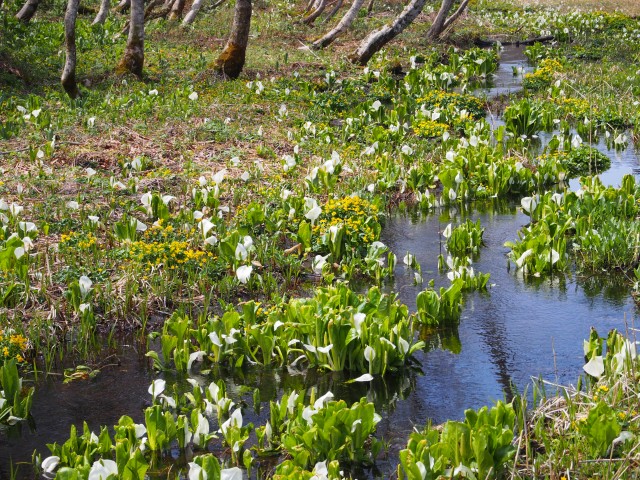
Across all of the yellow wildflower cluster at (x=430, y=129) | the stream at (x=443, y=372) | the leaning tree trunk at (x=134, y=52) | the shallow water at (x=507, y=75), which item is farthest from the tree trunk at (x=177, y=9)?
the stream at (x=443, y=372)

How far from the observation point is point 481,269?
7.60m

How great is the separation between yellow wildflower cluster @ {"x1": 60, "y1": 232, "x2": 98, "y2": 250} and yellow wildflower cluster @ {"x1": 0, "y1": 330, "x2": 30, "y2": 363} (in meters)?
1.51

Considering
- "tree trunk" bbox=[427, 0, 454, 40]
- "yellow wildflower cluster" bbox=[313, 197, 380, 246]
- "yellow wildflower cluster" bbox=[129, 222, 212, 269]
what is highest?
"tree trunk" bbox=[427, 0, 454, 40]

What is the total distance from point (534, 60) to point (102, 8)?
36.0 feet

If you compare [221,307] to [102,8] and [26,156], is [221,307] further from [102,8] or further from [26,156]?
[102,8]

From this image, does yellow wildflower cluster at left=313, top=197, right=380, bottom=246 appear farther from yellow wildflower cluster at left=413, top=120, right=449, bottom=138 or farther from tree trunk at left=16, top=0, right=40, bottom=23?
tree trunk at left=16, top=0, right=40, bottom=23

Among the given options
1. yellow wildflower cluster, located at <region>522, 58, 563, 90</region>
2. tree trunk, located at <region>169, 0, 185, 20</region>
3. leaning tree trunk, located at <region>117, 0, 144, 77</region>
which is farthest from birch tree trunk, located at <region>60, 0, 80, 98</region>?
tree trunk, located at <region>169, 0, 185, 20</region>

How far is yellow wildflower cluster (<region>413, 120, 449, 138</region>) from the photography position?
41.0ft

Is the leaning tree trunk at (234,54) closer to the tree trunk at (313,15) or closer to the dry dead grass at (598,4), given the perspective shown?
the tree trunk at (313,15)

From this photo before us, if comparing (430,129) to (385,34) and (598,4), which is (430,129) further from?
(598,4)

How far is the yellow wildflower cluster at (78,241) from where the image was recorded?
23.7 feet

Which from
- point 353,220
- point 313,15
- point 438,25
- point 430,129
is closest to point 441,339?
point 353,220

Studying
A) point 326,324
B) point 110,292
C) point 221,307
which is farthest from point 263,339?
point 110,292

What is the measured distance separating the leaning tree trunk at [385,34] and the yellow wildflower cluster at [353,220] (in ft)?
31.8
